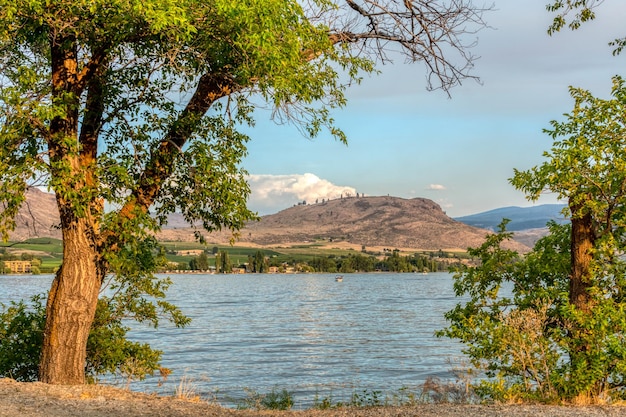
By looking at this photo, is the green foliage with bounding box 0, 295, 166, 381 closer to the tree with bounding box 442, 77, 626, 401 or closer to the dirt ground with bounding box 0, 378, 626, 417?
the dirt ground with bounding box 0, 378, 626, 417

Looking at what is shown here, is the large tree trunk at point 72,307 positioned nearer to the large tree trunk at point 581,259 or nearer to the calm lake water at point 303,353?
the calm lake water at point 303,353

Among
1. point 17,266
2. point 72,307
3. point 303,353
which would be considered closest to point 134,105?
point 72,307

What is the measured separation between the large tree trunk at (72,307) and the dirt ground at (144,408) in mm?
974

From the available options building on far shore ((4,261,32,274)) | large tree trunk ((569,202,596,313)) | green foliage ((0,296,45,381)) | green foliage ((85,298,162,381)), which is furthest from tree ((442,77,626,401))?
building on far shore ((4,261,32,274))

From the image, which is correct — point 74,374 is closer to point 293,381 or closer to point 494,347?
point 494,347

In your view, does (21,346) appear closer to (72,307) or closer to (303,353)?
(72,307)

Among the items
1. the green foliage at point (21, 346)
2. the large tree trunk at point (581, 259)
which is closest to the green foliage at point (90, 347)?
the green foliage at point (21, 346)

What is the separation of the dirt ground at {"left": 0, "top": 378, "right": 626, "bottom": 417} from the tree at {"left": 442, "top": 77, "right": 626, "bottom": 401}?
106 centimetres

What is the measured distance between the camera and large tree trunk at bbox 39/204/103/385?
42.8ft

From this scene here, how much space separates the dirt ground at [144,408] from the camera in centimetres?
1041

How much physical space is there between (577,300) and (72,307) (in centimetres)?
992

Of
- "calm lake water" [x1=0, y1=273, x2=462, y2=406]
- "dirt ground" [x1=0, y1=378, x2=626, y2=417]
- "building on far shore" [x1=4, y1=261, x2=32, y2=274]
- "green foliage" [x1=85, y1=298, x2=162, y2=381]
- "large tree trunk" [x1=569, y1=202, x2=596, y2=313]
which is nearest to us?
"dirt ground" [x1=0, y1=378, x2=626, y2=417]

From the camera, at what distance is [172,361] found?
33750 millimetres

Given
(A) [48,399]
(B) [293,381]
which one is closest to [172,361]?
(B) [293,381]
